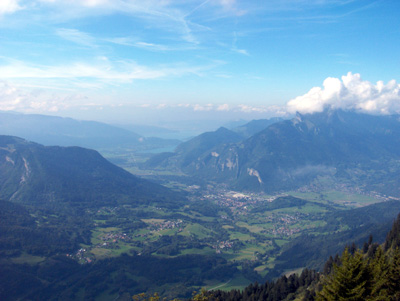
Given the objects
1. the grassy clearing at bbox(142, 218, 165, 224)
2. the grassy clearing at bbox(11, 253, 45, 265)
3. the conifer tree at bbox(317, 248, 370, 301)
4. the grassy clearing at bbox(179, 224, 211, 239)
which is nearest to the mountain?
the grassy clearing at bbox(142, 218, 165, 224)

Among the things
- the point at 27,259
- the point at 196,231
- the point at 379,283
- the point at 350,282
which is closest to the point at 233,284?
the point at 196,231

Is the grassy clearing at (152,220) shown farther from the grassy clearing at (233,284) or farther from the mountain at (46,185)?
the grassy clearing at (233,284)

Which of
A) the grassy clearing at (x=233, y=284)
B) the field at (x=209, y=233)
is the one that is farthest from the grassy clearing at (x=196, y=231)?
the grassy clearing at (x=233, y=284)

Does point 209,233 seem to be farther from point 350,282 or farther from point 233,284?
point 350,282

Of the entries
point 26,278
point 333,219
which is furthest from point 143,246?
point 333,219

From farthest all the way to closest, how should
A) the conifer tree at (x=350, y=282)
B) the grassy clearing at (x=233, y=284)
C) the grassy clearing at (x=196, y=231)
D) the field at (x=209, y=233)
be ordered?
the grassy clearing at (x=196, y=231) < the field at (x=209, y=233) < the grassy clearing at (x=233, y=284) < the conifer tree at (x=350, y=282)

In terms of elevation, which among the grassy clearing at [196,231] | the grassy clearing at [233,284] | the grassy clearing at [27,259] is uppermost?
the grassy clearing at [27,259]

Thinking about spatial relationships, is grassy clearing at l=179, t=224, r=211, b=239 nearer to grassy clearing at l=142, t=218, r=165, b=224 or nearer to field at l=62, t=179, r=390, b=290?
field at l=62, t=179, r=390, b=290

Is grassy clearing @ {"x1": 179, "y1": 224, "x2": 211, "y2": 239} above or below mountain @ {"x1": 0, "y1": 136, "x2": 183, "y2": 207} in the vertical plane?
below

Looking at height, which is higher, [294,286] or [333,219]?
[294,286]

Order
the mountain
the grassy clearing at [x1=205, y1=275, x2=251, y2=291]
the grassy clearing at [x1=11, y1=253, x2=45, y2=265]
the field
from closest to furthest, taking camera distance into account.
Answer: the grassy clearing at [x1=11, y1=253, x2=45, y2=265] < the grassy clearing at [x1=205, y1=275, x2=251, y2=291] < the field < the mountain

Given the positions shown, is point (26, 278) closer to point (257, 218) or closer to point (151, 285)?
point (151, 285)
